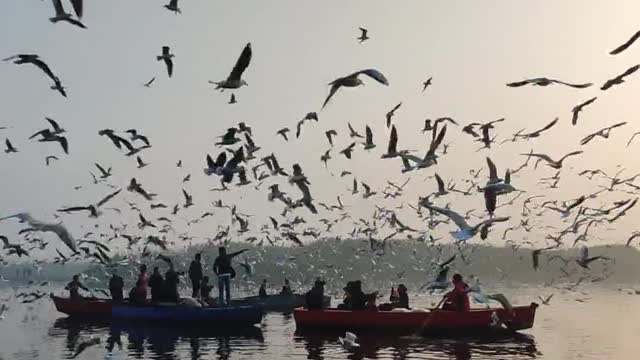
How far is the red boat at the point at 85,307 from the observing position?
1647 inches

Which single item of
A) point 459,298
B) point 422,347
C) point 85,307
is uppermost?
point 459,298

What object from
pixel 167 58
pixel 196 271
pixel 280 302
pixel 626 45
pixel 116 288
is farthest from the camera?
pixel 280 302

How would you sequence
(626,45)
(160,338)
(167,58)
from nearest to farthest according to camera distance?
(626,45), (167,58), (160,338)

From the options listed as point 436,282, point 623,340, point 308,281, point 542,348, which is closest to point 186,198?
point 436,282

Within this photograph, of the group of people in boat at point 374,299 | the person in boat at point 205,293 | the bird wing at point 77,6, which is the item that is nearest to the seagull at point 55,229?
the bird wing at point 77,6

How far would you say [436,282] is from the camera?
24250 millimetres

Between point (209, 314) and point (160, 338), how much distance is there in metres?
2.42

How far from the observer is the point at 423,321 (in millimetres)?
31641

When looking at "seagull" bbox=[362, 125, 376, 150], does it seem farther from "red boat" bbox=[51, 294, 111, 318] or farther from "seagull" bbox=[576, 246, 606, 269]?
"red boat" bbox=[51, 294, 111, 318]

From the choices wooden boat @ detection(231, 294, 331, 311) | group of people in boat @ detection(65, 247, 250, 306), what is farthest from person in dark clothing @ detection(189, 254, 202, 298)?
wooden boat @ detection(231, 294, 331, 311)

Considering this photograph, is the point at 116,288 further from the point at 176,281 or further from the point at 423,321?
the point at 423,321

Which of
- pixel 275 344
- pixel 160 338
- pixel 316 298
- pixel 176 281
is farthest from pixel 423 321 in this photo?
pixel 176 281

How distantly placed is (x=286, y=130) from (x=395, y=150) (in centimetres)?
951

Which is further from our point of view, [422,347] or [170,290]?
[170,290]
